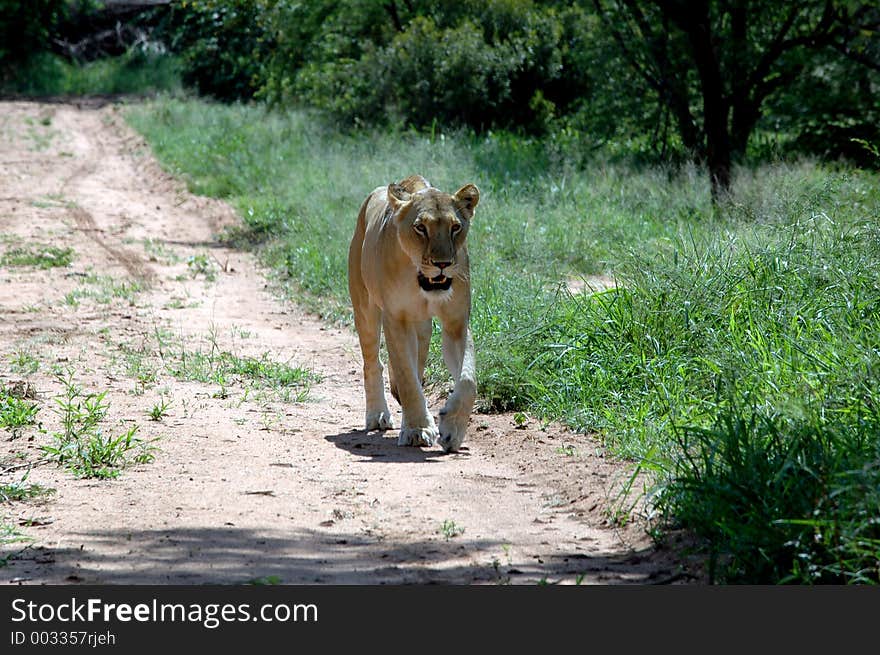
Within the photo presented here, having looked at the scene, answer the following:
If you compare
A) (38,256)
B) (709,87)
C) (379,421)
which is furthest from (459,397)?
(709,87)

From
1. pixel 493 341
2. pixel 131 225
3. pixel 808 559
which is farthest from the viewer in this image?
pixel 131 225

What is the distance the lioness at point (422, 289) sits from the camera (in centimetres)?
656

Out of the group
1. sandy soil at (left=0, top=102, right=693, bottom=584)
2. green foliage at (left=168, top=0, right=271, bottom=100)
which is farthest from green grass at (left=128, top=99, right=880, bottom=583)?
green foliage at (left=168, top=0, right=271, bottom=100)

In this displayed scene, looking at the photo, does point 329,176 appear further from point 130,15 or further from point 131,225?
point 130,15

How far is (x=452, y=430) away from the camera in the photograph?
673 cm

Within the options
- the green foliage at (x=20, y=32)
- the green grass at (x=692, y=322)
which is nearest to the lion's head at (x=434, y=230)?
the green grass at (x=692, y=322)

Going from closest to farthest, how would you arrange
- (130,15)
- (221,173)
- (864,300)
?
(864,300) → (221,173) → (130,15)

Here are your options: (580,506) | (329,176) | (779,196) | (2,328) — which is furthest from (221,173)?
(580,506)

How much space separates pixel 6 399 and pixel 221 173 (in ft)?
41.3

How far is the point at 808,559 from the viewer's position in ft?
13.4

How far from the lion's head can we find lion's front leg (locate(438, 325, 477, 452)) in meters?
0.42

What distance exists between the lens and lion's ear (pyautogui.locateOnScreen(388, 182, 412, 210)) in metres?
6.84

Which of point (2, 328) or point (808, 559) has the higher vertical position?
point (808, 559)

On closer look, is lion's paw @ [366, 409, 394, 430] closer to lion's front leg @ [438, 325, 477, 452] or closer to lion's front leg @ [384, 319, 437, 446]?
lion's front leg @ [384, 319, 437, 446]
